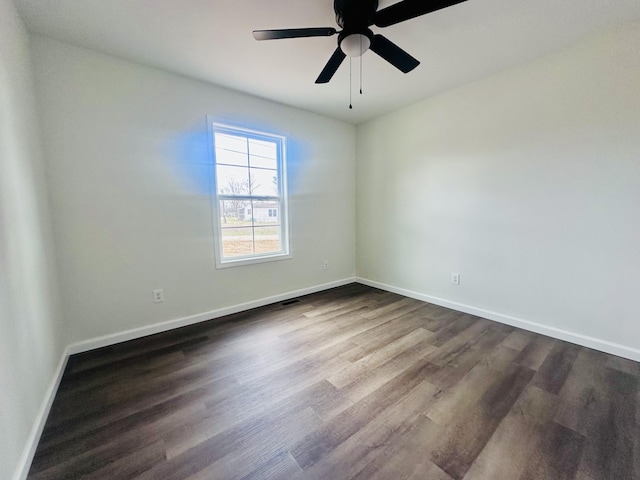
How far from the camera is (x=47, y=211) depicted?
1882 millimetres

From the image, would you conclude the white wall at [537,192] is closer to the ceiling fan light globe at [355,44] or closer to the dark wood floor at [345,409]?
the dark wood floor at [345,409]

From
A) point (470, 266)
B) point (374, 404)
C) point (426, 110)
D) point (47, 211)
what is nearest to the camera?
point (374, 404)

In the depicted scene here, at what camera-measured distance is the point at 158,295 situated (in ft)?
7.94

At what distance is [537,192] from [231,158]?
10.1 ft

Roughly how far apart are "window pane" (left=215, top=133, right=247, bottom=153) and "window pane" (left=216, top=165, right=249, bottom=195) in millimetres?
217

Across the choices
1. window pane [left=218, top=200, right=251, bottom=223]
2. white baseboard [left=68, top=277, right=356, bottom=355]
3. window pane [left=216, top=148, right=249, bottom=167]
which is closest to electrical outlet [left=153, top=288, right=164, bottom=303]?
white baseboard [left=68, top=277, right=356, bottom=355]

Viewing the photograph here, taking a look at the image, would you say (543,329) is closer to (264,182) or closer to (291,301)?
(291,301)

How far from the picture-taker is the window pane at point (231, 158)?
277cm

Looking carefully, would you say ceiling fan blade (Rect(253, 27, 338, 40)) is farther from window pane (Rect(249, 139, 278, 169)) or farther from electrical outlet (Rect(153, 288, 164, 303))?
electrical outlet (Rect(153, 288, 164, 303))

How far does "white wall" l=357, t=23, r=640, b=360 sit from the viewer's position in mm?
1927

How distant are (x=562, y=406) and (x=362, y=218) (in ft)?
9.61

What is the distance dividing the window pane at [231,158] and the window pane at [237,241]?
0.74 meters

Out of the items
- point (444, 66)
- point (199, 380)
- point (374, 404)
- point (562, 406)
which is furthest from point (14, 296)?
point (444, 66)

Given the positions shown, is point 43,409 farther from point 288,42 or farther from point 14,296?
point 288,42
